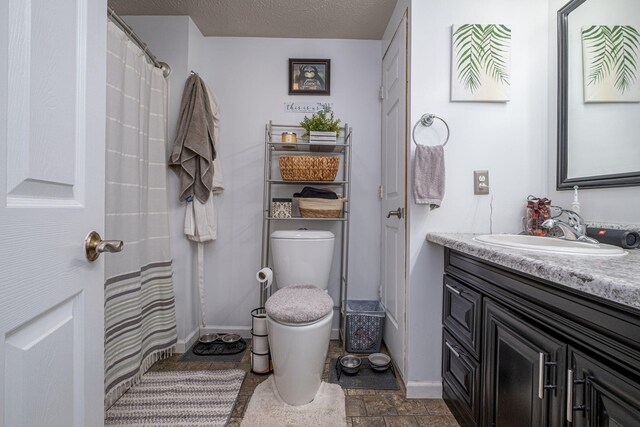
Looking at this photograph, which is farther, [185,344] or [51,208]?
[185,344]

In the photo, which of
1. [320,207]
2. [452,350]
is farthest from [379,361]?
[320,207]

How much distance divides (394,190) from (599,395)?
134cm

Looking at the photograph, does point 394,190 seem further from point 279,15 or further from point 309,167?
point 279,15

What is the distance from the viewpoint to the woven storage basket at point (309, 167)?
199cm

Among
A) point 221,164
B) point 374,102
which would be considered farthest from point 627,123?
point 221,164

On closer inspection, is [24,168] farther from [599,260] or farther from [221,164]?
Answer: [221,164]

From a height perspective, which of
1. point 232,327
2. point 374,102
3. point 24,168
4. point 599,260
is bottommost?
point 232,327

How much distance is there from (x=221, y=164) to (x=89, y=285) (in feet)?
5.55

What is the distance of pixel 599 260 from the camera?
80cm

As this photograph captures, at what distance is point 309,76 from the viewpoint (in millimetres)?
2256

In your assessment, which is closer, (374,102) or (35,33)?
(35,33)

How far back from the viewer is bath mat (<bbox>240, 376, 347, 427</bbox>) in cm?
137

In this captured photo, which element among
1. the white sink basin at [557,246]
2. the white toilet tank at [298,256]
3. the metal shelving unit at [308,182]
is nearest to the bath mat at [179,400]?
the metal shelving unit at [308,182]

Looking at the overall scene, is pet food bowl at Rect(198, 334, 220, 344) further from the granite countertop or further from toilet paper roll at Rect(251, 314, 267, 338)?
the granite countertop
